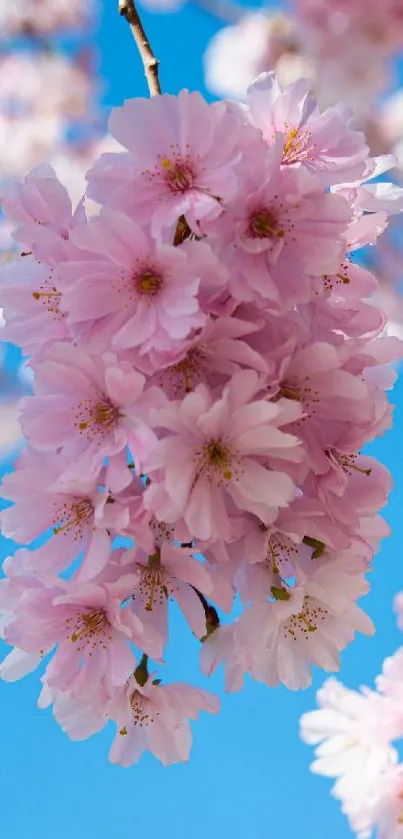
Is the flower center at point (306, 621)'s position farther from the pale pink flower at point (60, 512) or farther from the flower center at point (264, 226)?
the flower center at point (264, 226)

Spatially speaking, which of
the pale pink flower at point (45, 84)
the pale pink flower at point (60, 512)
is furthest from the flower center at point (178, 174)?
the pale pink flower at point (45, 84)

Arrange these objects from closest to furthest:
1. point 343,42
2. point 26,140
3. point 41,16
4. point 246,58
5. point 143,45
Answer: point 343,42 < point 143,45 < point 246,58 < point 41,16 < point 26,140

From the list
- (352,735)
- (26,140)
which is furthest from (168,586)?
(26,140)

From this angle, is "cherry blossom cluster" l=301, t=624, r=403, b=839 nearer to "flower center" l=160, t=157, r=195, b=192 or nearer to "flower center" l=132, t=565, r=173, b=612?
"flower center" l=132, t=565, r=173, b=612

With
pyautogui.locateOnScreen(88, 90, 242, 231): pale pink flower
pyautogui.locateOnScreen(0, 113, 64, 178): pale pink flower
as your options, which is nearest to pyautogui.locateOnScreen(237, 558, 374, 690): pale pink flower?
pyautogui.locateOnScreen(88, 90, 242, 231): pale pink flower

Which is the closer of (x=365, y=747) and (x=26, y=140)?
(x=365, y=747)

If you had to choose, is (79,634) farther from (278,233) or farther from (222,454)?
(278,233)

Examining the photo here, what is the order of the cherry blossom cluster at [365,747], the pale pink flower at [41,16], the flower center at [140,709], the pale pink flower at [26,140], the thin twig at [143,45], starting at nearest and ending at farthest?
the flower center at [140,709], the thin twig at [143,45], the cherry blossom cluster at [365,747], the pale pink flower at [41,16], the pale pink flower at [26,140]
